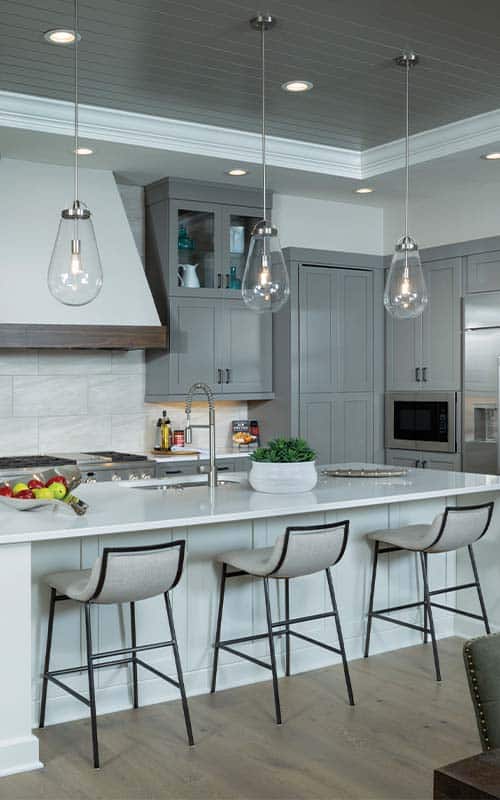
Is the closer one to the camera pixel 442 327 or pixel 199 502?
pixel 199 502

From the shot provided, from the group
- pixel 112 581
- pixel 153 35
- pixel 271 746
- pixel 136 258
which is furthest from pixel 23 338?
pixel 271 746

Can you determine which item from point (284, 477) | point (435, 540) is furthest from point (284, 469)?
point (435, 540)

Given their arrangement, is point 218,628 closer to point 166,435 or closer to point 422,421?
point 166,435

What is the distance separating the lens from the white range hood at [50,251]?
5.43 metres

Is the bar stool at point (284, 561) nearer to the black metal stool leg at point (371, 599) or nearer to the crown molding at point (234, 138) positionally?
the black metal stool leg at point (371, 599)

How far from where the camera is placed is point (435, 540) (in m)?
4.03

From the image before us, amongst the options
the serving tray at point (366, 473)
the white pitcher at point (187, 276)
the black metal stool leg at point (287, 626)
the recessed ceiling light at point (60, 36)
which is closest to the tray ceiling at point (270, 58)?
the recessed ceiling light at point (60, 36)

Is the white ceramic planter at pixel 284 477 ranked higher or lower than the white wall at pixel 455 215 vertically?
lower

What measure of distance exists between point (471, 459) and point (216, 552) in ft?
9.20

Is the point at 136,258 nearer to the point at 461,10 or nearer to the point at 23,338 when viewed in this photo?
the point at 23,338

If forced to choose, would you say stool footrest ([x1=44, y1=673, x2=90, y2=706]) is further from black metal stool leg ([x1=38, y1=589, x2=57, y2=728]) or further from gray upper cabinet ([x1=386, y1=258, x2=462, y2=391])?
gray upper cabinet ([x1=386, y1=258, x2=462, y2=391])

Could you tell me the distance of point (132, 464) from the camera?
18.4 ft

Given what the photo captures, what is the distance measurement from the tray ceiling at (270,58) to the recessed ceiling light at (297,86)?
0.16ft

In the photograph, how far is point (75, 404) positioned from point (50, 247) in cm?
110
